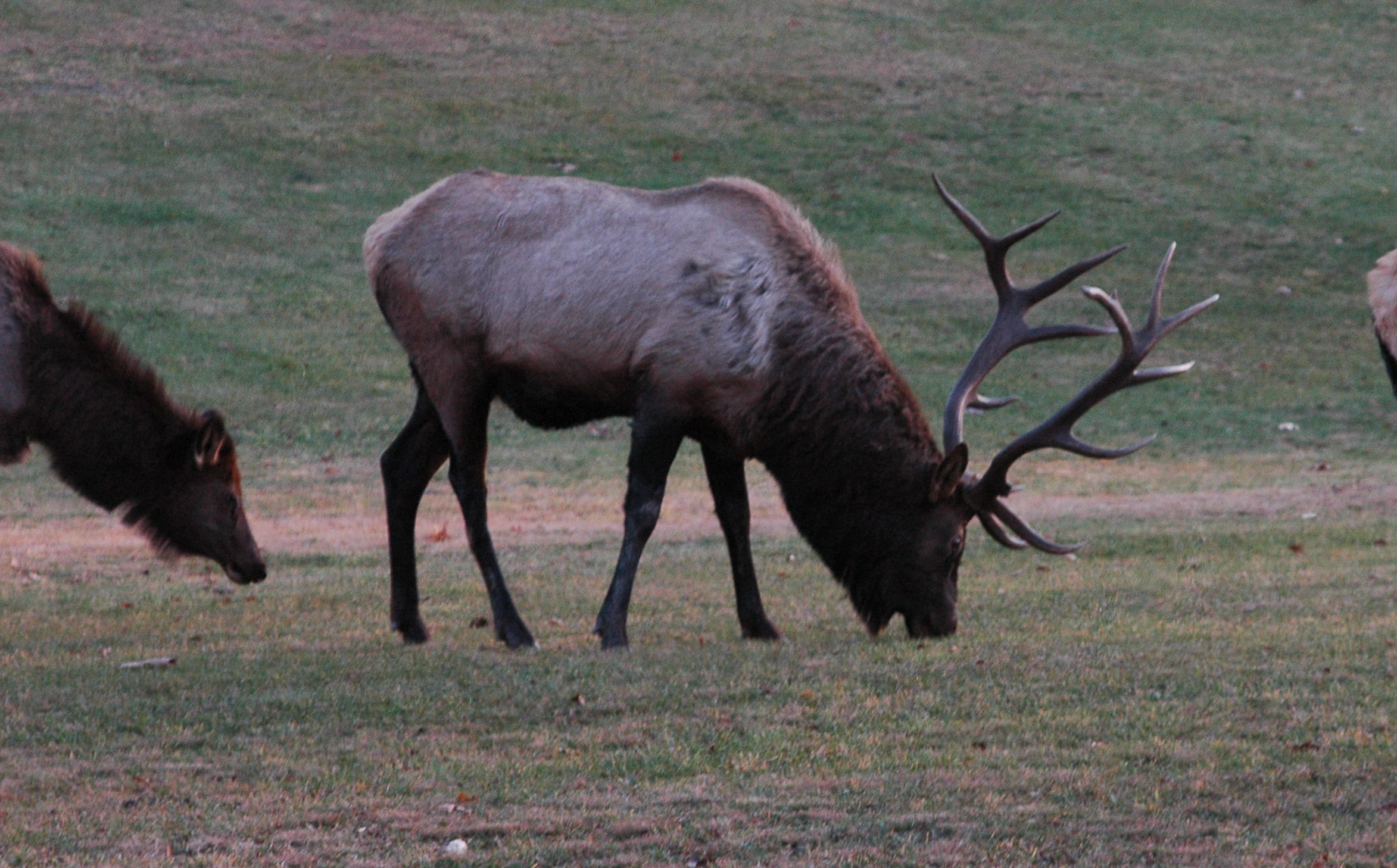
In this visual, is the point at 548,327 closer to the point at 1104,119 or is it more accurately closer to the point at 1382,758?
the point at 1382,758

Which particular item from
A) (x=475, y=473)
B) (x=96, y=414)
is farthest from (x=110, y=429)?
(x=475, y=473)

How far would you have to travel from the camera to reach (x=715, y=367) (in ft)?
28.4

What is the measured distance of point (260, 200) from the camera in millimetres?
25500

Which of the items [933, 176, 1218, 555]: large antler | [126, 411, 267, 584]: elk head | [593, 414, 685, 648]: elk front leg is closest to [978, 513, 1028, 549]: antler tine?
[933, 176, 1218, 555]: large antler

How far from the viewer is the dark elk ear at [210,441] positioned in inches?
361

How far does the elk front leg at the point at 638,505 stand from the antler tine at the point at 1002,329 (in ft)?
4.56

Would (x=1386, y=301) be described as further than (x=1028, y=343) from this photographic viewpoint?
No

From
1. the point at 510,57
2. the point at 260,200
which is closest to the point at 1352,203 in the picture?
the point at 510,57

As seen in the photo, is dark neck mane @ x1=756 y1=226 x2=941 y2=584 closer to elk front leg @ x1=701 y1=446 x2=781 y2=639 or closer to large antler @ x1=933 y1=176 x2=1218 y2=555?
large antler @ x1=933 y1=176 x2=1218 y2=555

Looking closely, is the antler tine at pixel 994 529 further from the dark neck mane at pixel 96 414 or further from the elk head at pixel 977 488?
the dark neck mane at pixel 96 414

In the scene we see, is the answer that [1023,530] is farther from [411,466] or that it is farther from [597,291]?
[411,466]

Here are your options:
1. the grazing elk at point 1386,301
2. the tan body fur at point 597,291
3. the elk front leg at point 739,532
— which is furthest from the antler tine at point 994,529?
the grazing elk at point 1386,301

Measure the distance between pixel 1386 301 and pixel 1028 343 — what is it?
176 centimetres

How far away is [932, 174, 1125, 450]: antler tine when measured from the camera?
898cm
